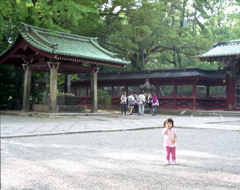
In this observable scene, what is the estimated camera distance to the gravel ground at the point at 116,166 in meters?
3.59

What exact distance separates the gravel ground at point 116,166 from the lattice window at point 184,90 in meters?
16.0

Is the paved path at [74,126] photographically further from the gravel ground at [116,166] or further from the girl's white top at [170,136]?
the girl's white top at [170,136]

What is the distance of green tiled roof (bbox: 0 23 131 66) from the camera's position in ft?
53.3

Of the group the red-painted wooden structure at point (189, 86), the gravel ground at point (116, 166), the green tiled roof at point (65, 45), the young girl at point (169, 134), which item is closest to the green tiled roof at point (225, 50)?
the red-painted wooden structure at point (189, 86)

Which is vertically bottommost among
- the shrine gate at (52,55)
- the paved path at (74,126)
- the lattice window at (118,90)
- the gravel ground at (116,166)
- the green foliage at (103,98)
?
the gravel ground at (116,166)

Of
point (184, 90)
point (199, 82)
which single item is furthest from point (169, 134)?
point (184, 90)

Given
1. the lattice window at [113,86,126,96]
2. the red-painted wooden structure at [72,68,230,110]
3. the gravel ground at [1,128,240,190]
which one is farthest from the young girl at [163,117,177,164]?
the lattice window at [113,86,126,96]

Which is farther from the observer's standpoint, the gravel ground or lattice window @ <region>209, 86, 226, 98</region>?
lattice window @ <region>209, 86, 226, 98</region>

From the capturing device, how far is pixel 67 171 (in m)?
4.33

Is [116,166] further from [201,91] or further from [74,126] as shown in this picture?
[201,91]

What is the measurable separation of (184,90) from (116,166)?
19293 millimetres

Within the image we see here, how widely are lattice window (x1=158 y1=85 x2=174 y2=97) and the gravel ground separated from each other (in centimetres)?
1689

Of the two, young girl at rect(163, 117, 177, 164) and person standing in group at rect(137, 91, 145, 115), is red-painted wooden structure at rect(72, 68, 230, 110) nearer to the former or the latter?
person standing in group at rect(137, 91, 145, 115)

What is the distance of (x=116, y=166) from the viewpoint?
15.1 feet
